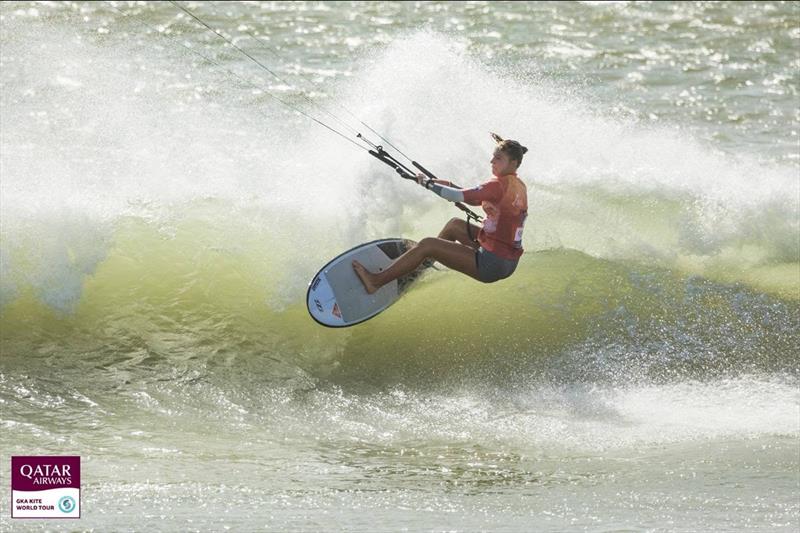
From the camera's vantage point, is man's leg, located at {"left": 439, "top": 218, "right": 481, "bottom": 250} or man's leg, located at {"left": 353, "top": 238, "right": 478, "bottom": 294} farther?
man's leg, located at {"left": 439, "top": 218, "right": 481, "bottom": 250}

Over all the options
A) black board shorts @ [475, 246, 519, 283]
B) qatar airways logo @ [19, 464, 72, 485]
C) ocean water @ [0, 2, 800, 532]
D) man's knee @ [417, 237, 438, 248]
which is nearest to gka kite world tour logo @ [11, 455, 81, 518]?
qatar airways logo @ [19, 464, 72, 485]

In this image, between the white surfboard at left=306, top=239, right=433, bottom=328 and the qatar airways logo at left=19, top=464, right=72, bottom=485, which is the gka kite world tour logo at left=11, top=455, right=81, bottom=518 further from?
the white surfboard at left=306, top=239, right=433, bottom=328

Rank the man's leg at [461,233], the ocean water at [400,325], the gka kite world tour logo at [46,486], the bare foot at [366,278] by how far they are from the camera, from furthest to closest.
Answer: the bare foot at [366,278] → the man's leg at [461,233] → the ocean water at [400,325] → the gka kite world tour logo at [46,486]

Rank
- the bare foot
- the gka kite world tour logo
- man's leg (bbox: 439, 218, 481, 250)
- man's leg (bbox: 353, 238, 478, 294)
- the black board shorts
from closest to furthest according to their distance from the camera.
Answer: the gka kite world tour logo → the black board shorts → man's leg (bbox: 353, 238, 478, 294) → man's leg (bbox: 439, 218, 481, 250) → the bare foot

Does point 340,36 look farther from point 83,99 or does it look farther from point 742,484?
point 742,484

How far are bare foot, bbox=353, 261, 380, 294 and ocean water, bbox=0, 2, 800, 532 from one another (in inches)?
27.5

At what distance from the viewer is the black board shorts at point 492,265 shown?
7.74 meters

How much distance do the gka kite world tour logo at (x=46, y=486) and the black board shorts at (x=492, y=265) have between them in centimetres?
291

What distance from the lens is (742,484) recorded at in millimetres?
6629

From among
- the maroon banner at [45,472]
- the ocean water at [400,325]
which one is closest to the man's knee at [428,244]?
Result: the ocean water at [400,325]

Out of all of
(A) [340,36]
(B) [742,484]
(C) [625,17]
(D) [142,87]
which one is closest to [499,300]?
(B) [742,484]

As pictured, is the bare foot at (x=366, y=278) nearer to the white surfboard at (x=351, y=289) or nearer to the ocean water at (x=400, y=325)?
the white surfboard at (x=351, y=289)

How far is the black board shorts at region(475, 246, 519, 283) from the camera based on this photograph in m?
7.74

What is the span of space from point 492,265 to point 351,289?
1122 mm
